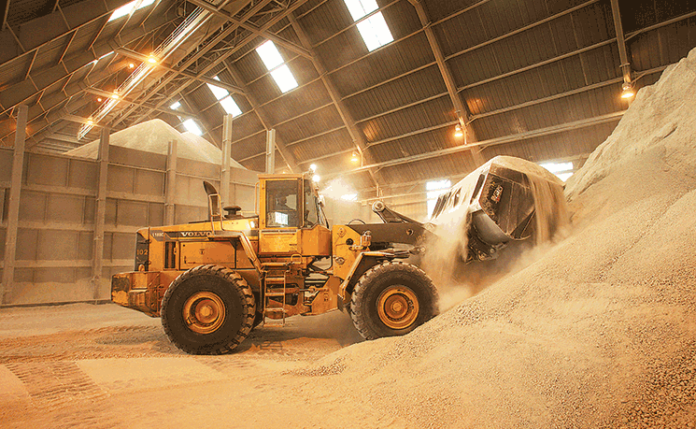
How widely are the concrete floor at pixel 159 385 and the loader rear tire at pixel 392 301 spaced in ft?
3.27

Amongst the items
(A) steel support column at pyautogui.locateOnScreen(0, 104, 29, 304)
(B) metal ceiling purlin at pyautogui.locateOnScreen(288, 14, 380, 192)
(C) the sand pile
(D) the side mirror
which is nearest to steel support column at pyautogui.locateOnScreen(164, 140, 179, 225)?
(C) the sand pile

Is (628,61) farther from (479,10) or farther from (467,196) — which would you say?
(467,196)

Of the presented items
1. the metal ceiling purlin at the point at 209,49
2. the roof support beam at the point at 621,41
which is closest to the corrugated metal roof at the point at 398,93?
the metal ceiling purlin at the point at 209,49

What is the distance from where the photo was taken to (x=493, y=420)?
2.48m

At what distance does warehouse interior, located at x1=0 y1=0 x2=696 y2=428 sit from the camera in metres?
2.79

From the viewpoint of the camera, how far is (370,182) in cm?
2244

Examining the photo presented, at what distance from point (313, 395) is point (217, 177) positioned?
11051 millimetres

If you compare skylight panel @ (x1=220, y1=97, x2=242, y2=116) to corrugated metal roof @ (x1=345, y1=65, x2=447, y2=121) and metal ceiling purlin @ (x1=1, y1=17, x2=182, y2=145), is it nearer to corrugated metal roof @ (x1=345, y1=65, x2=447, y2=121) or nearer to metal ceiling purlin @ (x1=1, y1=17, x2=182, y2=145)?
metal ceiling purlin @ (x1=1, y1=17, x2=182, y2=145)

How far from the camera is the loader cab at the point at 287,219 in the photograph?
604 cm

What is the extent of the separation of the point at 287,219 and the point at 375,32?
14.2 metres

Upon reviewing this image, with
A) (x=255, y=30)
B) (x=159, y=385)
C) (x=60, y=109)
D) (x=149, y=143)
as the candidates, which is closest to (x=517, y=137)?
(x=255, y=30)

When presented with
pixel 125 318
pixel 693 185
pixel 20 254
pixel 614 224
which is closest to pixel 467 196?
pixel 614 224

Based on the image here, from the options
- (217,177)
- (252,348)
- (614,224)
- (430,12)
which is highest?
(430,12)

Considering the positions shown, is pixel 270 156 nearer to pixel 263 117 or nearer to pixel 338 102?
pixel 338 102
